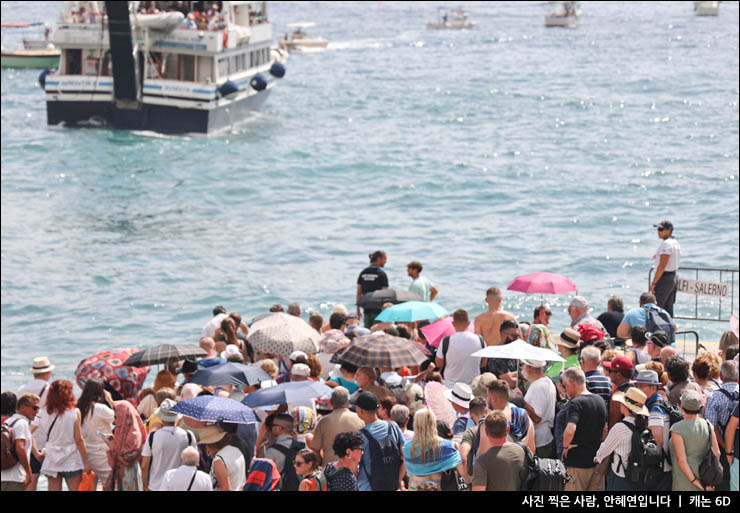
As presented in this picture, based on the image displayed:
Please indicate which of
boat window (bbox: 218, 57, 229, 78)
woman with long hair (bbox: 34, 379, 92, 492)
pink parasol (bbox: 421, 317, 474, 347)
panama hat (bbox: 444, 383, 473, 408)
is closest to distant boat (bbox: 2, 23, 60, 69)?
boat window (bbox: 218, 57, 229, 78)

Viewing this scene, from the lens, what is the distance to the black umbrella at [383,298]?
12992 mm

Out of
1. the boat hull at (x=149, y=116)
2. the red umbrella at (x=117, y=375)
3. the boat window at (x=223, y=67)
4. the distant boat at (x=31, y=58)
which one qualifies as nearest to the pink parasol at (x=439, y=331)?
the red umbrella at (x=117, y=375)

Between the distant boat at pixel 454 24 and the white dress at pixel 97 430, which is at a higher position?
the distant boat at pixel 454 24

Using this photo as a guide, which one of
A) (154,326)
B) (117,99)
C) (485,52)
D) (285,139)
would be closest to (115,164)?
(117,99)

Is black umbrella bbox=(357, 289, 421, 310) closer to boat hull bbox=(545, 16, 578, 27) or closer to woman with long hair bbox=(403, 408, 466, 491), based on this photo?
woman with long hair bbox=(403, 408, 466, 491)

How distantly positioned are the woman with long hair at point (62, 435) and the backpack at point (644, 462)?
170 inches

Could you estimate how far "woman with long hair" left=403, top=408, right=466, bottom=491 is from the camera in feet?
22.8

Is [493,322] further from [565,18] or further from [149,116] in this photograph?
[565,18]

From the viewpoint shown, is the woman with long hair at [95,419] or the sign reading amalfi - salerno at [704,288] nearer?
the woman with long hair at [95,419]

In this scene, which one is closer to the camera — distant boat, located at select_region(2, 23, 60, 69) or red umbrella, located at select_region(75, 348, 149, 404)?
red umbrella, located at select_region(75, 348, 149, 404)

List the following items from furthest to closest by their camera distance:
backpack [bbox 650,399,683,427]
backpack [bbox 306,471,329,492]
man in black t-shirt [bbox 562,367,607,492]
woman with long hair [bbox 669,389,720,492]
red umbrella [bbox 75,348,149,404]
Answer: red umbrella [bbox 75,348,149,404], man in black t-shirt [bbox 562,367,607,492], backpack [bbox 650,399,683,427], woman with long hair [bbox 669,389,720,492], backpack [bbox 306,471,329,492]

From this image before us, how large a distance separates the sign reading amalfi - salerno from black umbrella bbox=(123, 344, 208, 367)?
6155 millimetres

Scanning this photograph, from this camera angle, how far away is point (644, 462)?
23.6ft

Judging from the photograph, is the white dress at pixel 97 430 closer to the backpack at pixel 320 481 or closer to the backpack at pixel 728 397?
the backpack at pixel 320 481
